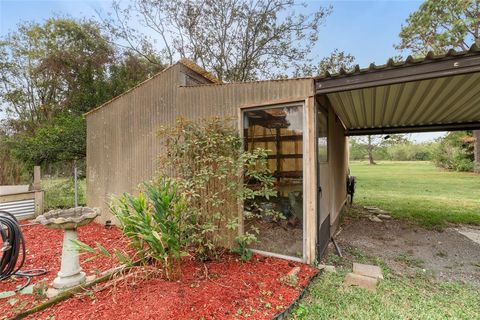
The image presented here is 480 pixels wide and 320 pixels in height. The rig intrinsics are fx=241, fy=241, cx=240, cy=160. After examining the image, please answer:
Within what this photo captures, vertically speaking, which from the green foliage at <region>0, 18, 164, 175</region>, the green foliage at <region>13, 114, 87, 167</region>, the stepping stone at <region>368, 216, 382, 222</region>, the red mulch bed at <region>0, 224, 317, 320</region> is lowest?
the stepping stone at <region>368, 216, 382, 222</region>

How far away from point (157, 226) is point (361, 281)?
8.24 feet

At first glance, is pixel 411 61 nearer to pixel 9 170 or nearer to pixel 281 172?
pixel 281 172

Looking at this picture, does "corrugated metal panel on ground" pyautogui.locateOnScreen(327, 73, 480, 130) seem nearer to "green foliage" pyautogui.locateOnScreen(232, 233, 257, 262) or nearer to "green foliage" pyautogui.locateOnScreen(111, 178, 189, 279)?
"green foliage" pyautogui.locateOnScreen(232, 233, 257, 262)

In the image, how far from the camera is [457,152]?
811 inches

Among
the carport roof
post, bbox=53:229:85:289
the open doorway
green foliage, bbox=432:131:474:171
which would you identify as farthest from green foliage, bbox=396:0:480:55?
post, bbox=53:229:85:289

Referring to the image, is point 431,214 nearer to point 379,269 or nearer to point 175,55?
point 379,269

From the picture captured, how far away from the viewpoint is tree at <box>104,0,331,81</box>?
1093cm

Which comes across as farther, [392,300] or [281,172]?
[281,172]

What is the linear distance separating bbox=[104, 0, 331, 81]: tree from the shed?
24.4 feet

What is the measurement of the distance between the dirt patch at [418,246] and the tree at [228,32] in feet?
28.9

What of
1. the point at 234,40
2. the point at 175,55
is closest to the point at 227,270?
the point at 234,40

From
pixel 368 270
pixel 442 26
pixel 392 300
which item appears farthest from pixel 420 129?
pixel 442 26

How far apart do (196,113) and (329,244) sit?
3317 millimetres

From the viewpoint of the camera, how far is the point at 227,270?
10.2 ft
